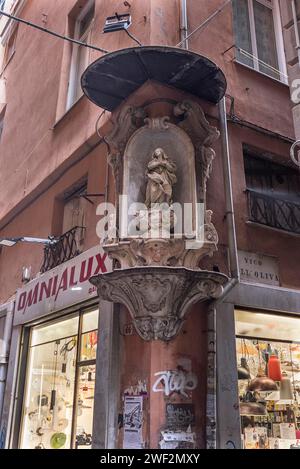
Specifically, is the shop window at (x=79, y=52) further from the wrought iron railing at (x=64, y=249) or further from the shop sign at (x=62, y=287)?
the shop sign at (x=62, y=287)

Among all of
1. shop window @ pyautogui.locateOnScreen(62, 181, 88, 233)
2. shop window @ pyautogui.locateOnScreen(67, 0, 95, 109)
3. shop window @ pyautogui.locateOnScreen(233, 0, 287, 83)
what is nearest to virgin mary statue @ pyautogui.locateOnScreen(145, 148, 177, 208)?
shop window @ pyautogui.locateOnScreen(62, 181, 88, 233)

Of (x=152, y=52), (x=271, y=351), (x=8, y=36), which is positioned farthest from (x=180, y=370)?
(x=8, y=36)

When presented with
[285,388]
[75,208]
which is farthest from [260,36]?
[285,388]

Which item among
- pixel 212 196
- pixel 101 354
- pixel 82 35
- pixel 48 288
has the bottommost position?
pixel 101 354

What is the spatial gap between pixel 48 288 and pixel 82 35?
529cm

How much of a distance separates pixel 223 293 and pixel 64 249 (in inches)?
127

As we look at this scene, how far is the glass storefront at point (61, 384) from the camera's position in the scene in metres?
6.20

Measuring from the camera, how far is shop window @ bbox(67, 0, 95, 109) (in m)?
8.89

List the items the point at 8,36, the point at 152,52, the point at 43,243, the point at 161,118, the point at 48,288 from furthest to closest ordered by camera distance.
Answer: the point at 8,36 < the point at 43,243 < the point at 48,288 < the point at 161,118 < the point at 152,52

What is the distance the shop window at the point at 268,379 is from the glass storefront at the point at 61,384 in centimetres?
197

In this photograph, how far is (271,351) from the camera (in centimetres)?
603

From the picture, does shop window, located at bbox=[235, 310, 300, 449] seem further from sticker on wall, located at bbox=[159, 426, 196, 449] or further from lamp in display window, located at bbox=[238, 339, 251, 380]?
sticker on wall, located at bbox=[159, 426, 196, 449]

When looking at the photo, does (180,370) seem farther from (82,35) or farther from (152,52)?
(82,35)

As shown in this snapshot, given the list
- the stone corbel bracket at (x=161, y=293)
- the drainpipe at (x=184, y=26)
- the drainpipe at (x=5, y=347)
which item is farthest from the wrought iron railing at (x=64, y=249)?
the drainpipe at (x=184, y=26)
